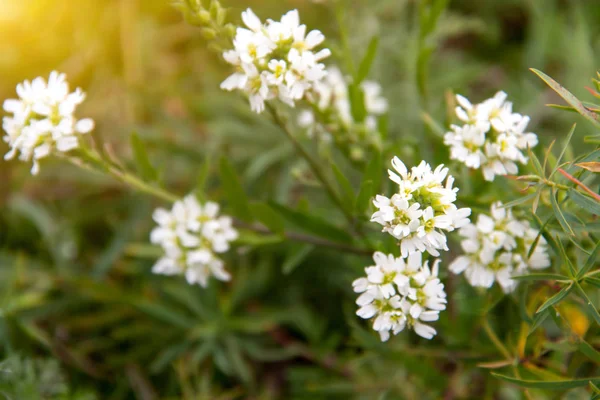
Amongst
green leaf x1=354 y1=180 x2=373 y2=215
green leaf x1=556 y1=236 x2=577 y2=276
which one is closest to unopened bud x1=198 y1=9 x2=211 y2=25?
green leaf x1=354 y1=180 x2=373 y2=215

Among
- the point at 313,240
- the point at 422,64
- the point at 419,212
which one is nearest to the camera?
the point at 419,212

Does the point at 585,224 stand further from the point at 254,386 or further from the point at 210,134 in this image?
the point at 210,134

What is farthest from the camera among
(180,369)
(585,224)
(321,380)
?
(321,380)

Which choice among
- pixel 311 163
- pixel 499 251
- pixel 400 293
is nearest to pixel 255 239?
pixel 311 163

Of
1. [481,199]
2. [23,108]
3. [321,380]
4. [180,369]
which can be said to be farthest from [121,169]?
[321,380]

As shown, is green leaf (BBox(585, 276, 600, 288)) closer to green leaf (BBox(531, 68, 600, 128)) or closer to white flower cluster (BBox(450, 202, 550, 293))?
white flower cluster (BBox(450, 202, 550, 293))

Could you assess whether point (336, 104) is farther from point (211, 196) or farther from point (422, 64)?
point (211, 196)

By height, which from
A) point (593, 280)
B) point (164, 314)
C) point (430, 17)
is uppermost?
point (430, 17)
